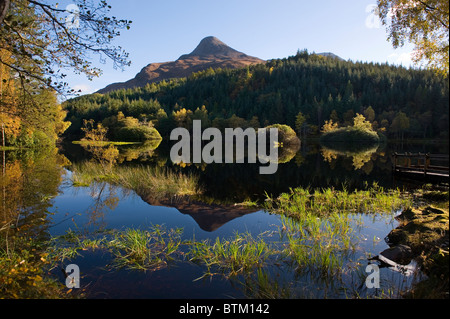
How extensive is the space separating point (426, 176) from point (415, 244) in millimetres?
11099

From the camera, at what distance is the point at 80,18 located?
5.73 meters

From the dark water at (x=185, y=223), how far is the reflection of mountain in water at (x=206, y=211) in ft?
0.12

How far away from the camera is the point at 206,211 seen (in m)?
10.5

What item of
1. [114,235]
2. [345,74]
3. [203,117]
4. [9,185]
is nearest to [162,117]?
[203,117]

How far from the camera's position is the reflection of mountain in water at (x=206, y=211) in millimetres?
8992

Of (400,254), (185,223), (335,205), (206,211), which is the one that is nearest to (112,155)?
(206,211)

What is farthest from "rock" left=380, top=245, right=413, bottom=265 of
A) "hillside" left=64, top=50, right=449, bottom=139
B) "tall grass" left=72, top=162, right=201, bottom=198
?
"hillside" left=64, top=50, right=449, bottom=139

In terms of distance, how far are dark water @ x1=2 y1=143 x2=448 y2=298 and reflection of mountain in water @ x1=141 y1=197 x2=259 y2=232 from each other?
36 millimetres

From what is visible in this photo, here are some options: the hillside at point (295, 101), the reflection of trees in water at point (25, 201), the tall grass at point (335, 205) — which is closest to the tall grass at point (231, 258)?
the tall grass at point (335, 205)

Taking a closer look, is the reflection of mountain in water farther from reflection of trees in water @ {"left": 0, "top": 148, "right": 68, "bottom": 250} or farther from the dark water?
reflection of trees in water @ {"left": 0, "top": 148, "right": 68, "bottom": 250}

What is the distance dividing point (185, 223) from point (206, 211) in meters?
1.69

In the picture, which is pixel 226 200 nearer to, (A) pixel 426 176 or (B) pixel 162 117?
(A) pixel 426 176

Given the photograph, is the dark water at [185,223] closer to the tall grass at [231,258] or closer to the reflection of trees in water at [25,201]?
the reflection of trees in water at [25,201]

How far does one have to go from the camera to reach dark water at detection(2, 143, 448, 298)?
4.99 meters
